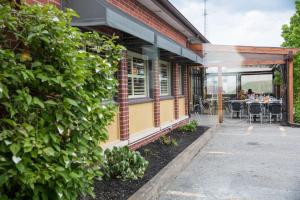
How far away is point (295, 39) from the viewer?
17688 mm

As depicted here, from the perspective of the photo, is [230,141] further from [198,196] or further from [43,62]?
[43,62]

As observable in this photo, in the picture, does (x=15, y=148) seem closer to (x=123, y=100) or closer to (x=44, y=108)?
(x=44, y=108)

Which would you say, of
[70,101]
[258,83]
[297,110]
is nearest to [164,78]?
[297,110]

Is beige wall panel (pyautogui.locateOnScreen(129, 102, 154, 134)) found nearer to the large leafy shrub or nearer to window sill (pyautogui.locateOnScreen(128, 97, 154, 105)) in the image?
window sill (pyautogui.locateOnScreen(128, 97, 154, 105))

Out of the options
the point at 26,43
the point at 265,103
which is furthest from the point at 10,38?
the point at 265,103

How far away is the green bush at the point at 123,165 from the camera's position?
4598 millimetres

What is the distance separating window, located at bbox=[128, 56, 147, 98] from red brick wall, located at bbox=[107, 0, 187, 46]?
1.01 m

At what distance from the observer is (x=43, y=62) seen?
240cm

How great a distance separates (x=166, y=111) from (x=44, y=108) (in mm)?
7657

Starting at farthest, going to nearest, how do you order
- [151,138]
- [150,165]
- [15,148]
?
1. [151,138]
2. [150,165]
3. [15,148]

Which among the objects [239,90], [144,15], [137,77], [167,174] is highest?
[144,15]

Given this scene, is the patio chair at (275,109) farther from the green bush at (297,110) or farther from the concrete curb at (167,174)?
the concrete curb at (167,174)

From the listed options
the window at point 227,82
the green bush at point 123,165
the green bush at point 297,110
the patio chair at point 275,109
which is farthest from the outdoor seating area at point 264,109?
the green bush at point 123,165

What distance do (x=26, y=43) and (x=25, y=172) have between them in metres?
0.99
